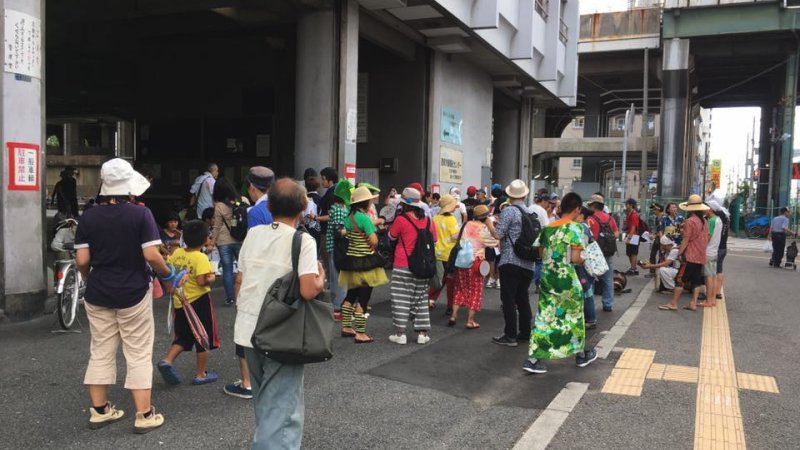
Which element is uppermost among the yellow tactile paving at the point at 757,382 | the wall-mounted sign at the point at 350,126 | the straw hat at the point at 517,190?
the wall-mounted sign at the point at 350,126

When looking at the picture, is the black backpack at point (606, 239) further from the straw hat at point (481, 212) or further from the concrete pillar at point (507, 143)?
the concrete pillar at point (507, 143)

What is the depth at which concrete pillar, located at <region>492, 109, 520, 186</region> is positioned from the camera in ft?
79.8

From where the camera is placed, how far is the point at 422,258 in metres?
6.54

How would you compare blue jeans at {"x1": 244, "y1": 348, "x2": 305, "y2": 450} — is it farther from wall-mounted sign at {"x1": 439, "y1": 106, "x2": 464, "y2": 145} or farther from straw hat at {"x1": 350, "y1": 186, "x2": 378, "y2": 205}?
wall-mounted sign at {"x1": 439, "y1": 106, "x2": 464, "y2": 145}

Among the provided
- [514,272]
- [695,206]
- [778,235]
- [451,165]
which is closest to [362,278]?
[514,272]

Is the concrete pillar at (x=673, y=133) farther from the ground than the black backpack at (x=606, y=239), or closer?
farther from the ground

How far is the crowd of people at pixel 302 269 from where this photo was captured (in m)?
3.30

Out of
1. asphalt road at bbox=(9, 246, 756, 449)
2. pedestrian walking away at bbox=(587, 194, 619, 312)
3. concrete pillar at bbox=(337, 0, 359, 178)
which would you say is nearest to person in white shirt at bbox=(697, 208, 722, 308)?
pedestrian walking away at bbox=(587, 194, 619, 312)

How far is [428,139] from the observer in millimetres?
15367

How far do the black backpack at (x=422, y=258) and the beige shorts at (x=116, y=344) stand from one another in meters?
3.08

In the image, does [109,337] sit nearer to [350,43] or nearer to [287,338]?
[287,338]

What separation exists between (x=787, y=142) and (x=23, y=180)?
3294 centimetres

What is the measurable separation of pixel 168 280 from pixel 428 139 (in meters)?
11.7

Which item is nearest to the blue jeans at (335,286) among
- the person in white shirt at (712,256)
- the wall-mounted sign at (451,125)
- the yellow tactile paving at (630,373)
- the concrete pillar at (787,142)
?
the yellow tactile paving at (630,373)
